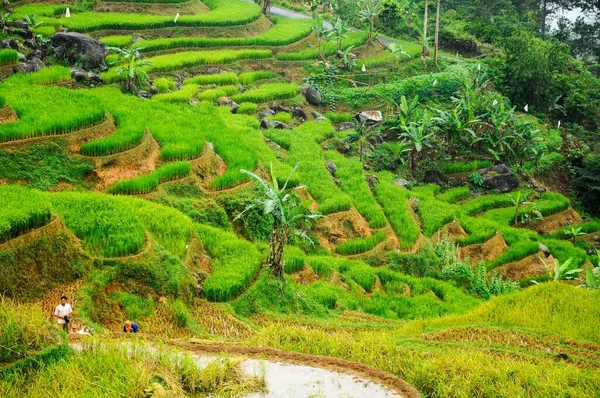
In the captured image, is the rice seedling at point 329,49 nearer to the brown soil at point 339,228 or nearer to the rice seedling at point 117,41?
the rice seedling at point 117,41

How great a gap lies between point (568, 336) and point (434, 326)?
199 centimetres

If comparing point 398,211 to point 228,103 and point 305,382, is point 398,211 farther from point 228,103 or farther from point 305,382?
point 305,382

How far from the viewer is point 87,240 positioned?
1030 centimetres

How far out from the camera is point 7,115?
13.6m

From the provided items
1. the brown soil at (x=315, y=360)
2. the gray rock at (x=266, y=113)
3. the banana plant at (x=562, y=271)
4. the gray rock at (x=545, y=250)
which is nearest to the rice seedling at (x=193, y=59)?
the gray rock at (x=266, y=113)

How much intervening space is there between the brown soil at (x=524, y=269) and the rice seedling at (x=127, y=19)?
→ 48.7 feet

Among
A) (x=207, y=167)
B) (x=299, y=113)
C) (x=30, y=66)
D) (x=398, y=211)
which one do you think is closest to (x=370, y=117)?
(x=299, y=113)

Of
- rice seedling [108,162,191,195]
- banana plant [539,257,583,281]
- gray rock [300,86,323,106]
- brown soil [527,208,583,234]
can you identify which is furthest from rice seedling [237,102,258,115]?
banana plant [539,257,583,281]

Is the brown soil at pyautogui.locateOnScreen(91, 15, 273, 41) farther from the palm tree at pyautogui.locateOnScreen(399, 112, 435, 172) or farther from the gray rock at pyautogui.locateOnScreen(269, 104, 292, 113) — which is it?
the palm tree at pyautogui.locateOnScreen(399, 112, 435, 172)

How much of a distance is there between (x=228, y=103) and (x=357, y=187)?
5.46 meters

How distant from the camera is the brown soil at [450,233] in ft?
61.2

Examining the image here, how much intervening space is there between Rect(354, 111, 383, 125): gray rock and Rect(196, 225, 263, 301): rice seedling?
1216 cm

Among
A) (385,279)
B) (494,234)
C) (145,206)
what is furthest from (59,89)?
(494,234)

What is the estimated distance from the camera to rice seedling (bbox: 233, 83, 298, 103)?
2280 centimetres
